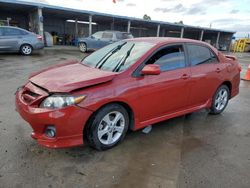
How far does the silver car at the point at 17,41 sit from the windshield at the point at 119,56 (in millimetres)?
9341

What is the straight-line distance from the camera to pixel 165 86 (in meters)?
3.50

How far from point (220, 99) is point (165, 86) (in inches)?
77.5

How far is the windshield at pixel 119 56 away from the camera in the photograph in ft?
11.0

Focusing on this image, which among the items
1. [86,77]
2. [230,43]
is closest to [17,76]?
[86,77]

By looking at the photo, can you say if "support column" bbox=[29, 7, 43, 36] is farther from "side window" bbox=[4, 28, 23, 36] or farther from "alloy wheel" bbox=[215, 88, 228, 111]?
"alloy wheel" bbox=[215, 88, 228, 111]

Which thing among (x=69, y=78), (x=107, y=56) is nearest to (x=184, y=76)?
(x=107, y=56)

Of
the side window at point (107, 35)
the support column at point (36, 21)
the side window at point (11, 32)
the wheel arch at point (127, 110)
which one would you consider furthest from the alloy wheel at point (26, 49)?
the wheel arch at point (127, 110)

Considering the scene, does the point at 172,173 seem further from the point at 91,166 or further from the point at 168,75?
the point at 168,75

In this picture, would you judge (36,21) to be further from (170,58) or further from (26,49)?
→ (170,58)

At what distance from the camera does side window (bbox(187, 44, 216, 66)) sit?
401 centimetres

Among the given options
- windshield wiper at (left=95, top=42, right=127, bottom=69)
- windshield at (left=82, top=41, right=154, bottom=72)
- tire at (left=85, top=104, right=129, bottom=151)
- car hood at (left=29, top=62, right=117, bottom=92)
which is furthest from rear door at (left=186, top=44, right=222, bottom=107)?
car hood at (left=29, top=62, right=117, bottom=92)

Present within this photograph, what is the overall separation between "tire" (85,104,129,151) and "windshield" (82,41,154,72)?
63 cm

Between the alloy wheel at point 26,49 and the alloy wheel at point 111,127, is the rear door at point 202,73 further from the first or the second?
the alloy wheel at point 26,49

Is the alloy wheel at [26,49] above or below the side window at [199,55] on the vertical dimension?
below
